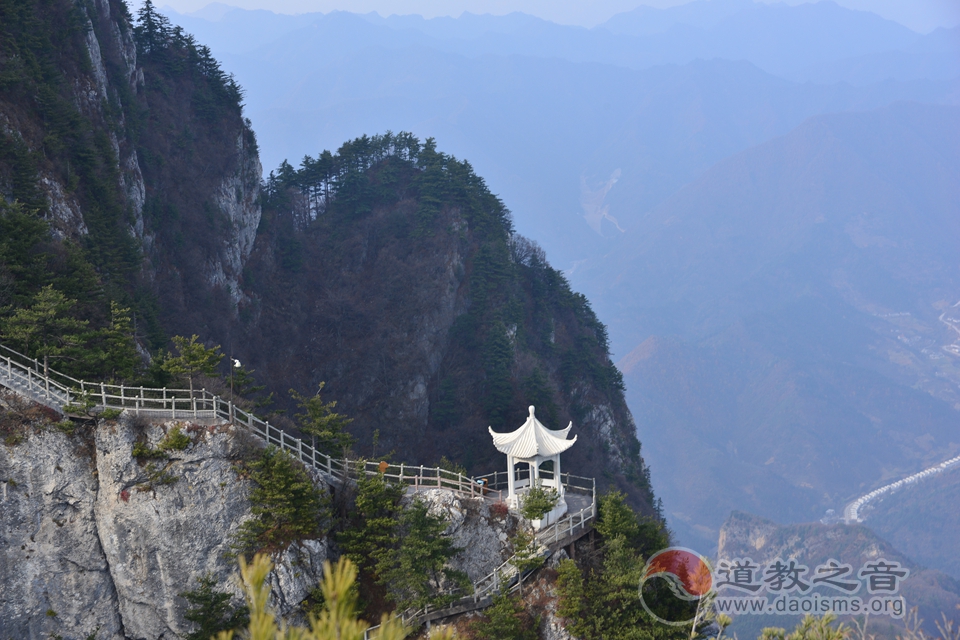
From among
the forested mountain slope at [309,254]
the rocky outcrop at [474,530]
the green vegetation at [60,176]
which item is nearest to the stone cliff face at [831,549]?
the forested mountain slope at [309,254]

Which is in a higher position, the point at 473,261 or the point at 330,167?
the point at 330,167

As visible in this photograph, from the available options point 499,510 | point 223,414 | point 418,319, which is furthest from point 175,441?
point 418,319

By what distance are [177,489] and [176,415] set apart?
2.48 m

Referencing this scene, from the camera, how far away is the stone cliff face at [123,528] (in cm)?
2661

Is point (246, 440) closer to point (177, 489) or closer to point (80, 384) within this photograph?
point (177, 489)

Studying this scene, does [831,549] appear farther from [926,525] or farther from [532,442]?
[532,442]

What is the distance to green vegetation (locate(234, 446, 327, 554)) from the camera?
1093 inches

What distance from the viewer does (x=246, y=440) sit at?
28.5 m

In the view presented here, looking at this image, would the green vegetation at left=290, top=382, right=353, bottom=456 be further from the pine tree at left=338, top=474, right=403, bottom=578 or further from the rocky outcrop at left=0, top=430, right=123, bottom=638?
the rocky outcrop at left=0, top=430, right=123, bottom=638

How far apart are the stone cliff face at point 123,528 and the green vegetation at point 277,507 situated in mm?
447

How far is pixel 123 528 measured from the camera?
1081 inches

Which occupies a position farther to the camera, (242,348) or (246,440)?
(242,348)

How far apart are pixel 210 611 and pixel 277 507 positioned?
3.76 metres

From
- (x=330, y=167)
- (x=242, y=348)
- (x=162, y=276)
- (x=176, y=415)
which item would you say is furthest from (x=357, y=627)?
(x=330, y=167)
